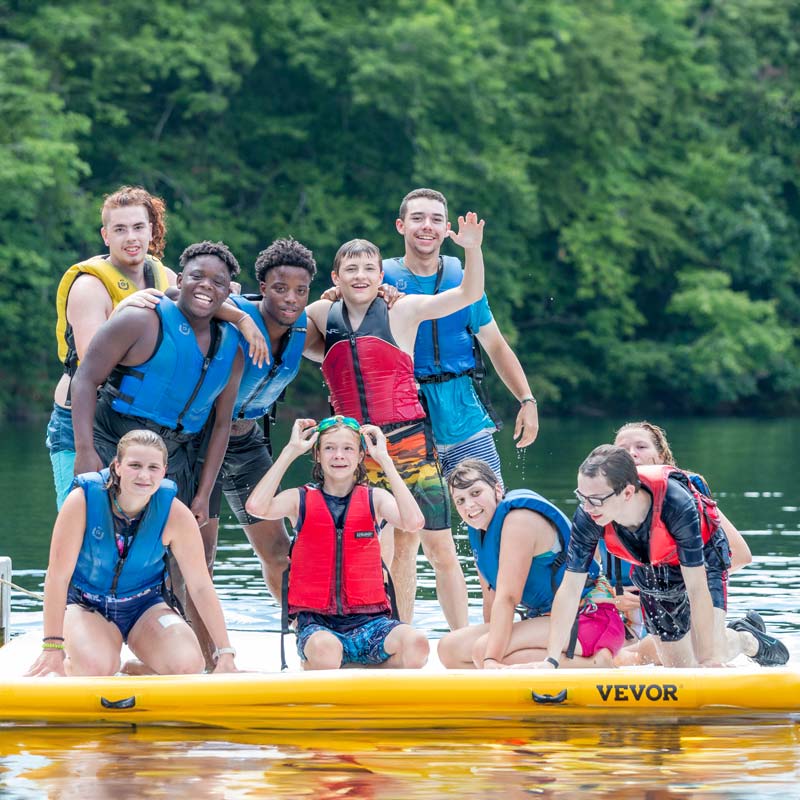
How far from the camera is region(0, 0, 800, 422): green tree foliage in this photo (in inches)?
1080

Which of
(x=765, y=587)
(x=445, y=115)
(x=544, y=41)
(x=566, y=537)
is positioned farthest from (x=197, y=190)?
(x=566, y=537)

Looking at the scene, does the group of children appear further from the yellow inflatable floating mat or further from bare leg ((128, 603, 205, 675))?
the yellow inflatable floating mat

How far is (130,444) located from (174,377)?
48 cm

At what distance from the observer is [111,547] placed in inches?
247

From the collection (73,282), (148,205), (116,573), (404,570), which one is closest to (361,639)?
(404,570)

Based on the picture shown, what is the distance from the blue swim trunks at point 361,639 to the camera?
6574 mm

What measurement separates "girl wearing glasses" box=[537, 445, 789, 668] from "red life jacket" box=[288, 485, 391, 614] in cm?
78

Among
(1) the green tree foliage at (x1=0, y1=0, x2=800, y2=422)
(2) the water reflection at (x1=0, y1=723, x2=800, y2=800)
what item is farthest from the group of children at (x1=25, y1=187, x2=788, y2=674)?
(1) the green tree foliage at (x1=0, y1=0, x2=800, y2=422)

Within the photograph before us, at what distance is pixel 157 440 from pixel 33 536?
5.87 metres

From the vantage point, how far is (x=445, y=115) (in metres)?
30.7

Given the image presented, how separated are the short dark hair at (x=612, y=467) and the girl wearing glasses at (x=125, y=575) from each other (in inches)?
58.0

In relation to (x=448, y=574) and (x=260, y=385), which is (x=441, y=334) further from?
(x=448, y=574)

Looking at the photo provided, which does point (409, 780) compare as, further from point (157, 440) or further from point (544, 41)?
point (544, 41)

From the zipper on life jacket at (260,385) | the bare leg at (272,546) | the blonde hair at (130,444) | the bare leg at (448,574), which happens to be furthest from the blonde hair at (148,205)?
the bare leg at (448,574)
